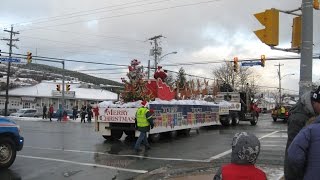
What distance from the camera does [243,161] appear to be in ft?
11.3

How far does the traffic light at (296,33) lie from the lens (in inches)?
319

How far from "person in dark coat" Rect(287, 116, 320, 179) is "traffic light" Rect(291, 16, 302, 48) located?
478 centimetres

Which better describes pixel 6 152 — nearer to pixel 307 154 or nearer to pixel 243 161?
pixel 243 161

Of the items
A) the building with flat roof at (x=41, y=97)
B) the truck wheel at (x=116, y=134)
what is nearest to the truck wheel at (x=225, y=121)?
the truck wheel at (x=116, y=134)

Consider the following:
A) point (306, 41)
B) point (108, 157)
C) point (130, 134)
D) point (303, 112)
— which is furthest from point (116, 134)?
point (303, 112)

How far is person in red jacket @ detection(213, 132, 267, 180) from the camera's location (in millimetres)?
3421

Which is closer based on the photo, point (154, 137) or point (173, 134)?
point (154, 137)

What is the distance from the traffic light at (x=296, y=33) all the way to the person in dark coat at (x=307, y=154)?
15.7 feet

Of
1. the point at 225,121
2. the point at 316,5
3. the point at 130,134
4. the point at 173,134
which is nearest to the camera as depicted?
the point at 316,5

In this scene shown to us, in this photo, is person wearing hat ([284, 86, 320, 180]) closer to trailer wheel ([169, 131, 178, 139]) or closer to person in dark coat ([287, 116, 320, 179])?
person in dark coat ([287, 116, 320, 179])

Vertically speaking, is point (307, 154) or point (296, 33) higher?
point (296, 33)

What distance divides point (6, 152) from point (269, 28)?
728 cm

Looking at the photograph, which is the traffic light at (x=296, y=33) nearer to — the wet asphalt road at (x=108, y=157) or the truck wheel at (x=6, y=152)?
the wet asphalt road at (x=108, y=157)

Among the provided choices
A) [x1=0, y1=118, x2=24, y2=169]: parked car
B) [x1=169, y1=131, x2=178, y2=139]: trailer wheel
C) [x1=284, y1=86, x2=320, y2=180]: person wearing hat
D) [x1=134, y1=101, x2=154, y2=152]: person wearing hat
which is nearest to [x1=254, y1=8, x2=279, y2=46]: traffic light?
[x1=284, y1=86, x2=320, y2=180]: person wearing hat
